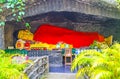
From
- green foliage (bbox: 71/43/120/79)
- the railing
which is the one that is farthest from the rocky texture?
green foliage (bbox: 71/43/120/79)

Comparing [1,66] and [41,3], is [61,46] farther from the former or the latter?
[1,66]

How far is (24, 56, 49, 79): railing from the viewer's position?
25.5 feet

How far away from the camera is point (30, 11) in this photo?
42.5 ft

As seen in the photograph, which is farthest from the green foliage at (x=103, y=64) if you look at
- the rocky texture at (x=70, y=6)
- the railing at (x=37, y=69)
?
the rocky texture at (x=70, y=6)

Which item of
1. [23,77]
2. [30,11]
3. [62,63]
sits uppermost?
[30,11]

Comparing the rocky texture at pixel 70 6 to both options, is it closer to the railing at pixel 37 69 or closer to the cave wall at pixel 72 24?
the cave wall at pixel 72 24

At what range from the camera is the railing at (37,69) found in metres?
7.78

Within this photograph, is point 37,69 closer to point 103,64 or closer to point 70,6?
point 103,64

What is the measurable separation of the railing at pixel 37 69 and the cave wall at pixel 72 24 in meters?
4.14

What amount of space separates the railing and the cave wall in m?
4.14

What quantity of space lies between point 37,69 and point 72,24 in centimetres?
653

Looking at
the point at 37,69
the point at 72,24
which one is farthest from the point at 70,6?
the point at 37,69

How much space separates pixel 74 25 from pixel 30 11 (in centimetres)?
319

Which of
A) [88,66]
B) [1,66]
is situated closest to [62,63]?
[88,66]
